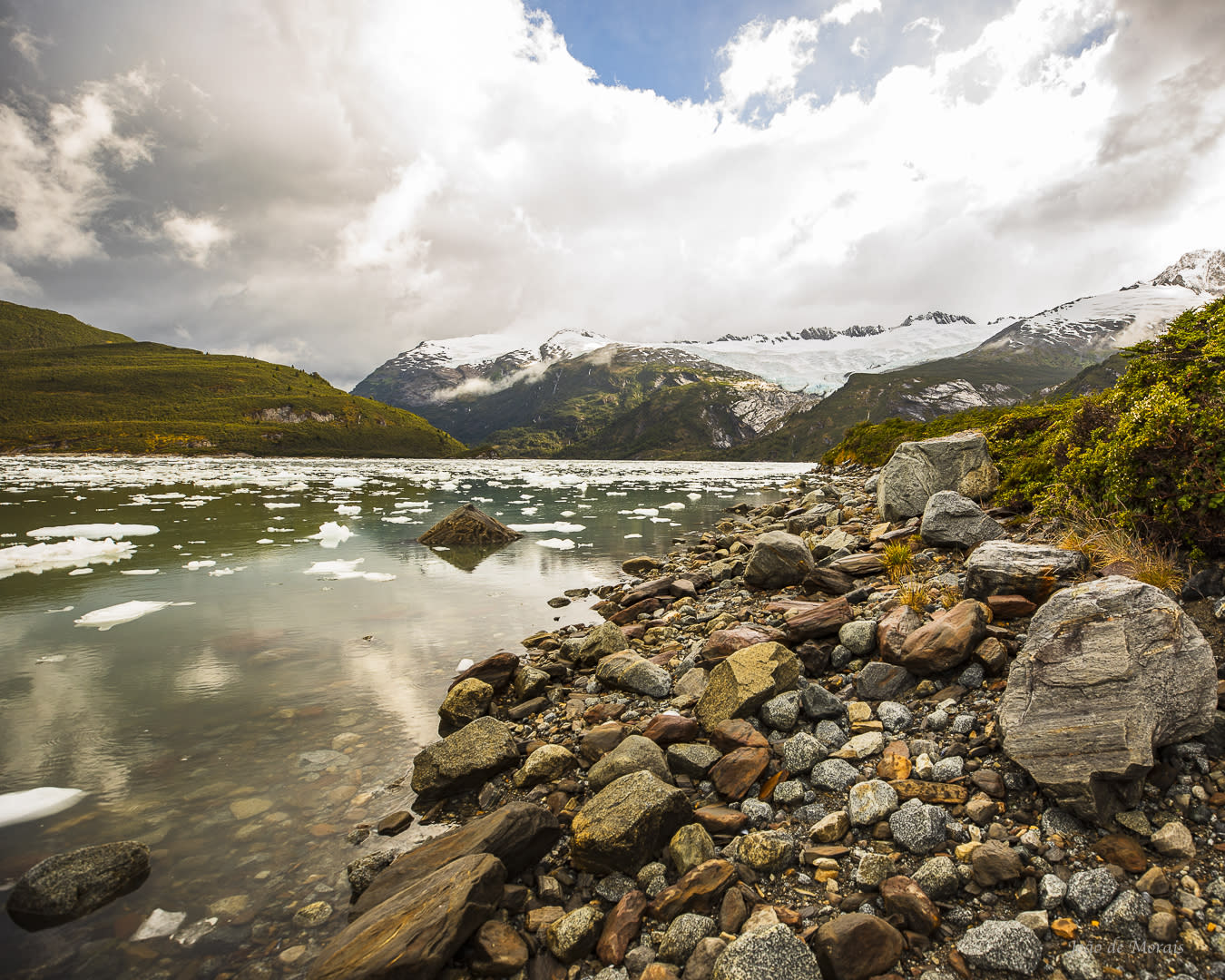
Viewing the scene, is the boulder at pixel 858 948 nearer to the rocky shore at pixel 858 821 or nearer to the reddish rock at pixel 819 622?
the rocky shore at pixel 858 821

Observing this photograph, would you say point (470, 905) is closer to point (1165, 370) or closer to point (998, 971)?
point (998, 971)

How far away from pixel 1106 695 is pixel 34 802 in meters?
10.1

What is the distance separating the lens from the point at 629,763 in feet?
18.3

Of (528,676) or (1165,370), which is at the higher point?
(1165,370)

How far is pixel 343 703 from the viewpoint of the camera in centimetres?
800

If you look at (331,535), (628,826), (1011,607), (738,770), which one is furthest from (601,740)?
(331,535)

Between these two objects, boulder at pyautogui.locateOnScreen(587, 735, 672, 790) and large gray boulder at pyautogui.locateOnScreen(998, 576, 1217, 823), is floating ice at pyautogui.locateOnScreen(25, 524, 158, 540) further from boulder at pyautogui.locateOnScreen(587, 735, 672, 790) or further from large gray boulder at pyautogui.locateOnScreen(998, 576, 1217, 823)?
large gray boulder at pyautogui.locateOnScreen(998, 576, 1217, 823)

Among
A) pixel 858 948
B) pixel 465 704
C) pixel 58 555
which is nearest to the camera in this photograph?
pixel 858 948

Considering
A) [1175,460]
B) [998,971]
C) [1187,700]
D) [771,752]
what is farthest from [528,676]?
[1175,460]

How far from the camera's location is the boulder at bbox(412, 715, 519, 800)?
594 centimetres

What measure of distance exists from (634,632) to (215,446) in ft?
617

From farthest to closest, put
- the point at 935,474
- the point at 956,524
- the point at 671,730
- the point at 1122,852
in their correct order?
the point at 935,474 → the point at 956,524 → the point at 671,730 → the point at 1122,852

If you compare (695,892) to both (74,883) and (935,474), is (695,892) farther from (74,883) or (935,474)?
(935,474)

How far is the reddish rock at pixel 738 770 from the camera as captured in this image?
17.0 ft
